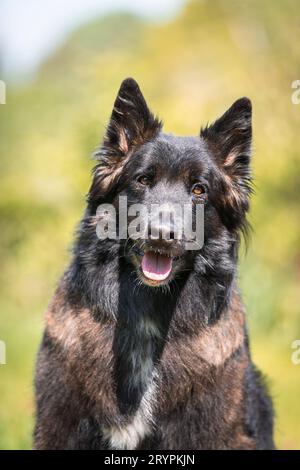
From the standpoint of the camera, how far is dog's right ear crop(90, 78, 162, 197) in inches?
196

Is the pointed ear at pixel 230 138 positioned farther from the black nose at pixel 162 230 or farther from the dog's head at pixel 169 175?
the black nose at pixel 162 230

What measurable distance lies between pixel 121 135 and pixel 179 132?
27.4ft

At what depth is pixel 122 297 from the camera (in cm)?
488

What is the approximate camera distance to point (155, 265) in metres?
4.70

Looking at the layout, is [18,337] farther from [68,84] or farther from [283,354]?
[68,84]

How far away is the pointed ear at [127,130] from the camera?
5.02m


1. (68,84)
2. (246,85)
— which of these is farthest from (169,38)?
(246,85)

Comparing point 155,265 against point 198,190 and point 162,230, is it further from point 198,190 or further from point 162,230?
point 198,190

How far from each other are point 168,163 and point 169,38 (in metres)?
17.6
